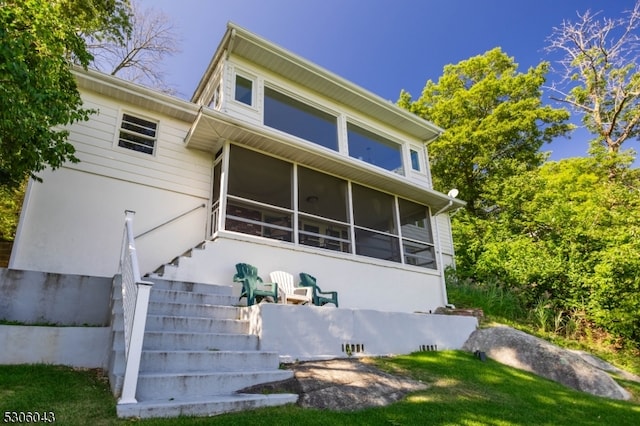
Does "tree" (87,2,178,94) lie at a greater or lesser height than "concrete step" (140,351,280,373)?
greater

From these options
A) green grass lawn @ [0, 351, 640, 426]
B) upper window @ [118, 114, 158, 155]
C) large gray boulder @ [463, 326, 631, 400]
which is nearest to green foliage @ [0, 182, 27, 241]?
upper window @ [118, 114, 158, 155]

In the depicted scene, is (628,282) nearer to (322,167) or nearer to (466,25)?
(322,167)

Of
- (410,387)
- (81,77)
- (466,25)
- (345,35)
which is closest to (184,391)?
(410,387)

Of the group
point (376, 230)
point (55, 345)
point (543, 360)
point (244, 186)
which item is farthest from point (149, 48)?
point (543, 360)

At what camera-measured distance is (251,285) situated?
659cm

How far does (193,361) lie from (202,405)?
2.67 ft

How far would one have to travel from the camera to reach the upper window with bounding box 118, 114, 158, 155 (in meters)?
8.09

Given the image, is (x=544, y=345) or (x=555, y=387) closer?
(x=555, y=387)

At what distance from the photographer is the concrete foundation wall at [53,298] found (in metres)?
5.33

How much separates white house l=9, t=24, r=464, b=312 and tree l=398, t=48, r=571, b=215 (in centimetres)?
1080

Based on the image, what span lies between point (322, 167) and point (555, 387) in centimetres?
649

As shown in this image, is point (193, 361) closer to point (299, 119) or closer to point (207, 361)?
point (207, 361)

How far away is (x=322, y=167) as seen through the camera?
30.5 ft

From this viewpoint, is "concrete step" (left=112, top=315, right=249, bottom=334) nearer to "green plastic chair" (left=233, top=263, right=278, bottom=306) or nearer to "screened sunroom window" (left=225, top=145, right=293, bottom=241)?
"green plastic chair" (left=233, top=263, right=278, bottom=306)
